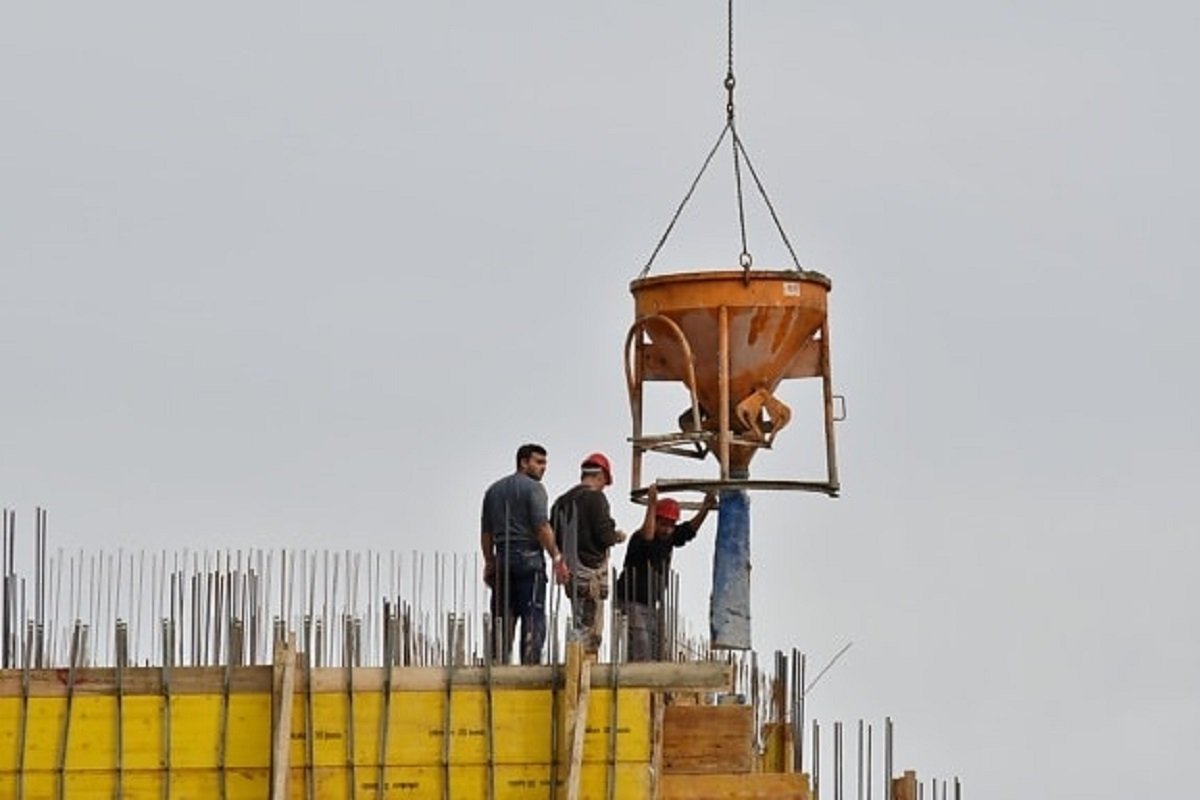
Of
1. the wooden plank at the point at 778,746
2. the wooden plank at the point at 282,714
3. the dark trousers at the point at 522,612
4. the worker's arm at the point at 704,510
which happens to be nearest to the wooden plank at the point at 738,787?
the dark trousers at the point at 522,612

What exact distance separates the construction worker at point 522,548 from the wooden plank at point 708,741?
116cm

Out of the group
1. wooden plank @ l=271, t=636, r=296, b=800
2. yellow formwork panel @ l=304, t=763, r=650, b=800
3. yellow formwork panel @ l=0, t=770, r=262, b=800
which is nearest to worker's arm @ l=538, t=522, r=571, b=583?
yellow formwork panel @ l=304, t=763, r=650, b=800

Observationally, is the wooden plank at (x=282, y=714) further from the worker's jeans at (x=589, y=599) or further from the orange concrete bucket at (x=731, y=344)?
the orange concrete bucket at (x=731, y=344)

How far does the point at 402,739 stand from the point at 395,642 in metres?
0.70

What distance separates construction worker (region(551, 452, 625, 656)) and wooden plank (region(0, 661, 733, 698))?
1.85m

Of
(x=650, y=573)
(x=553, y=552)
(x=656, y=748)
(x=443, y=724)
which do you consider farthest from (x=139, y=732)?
(x=650, y=573)

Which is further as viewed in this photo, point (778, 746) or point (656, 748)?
point (778, 746)

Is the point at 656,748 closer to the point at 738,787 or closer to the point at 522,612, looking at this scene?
the point at 738,787

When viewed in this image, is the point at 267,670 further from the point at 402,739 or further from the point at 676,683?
the point at 676,683

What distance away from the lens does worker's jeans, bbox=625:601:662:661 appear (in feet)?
86.0

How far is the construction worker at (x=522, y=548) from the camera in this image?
82.7 feet

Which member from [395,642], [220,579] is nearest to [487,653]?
[395,642]

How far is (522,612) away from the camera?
2534 centimetres

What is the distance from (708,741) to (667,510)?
240 centimetres
